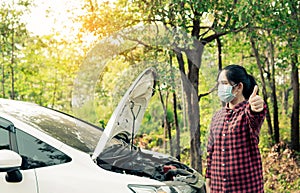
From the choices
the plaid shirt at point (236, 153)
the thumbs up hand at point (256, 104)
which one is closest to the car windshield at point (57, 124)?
the plaid shirt at point (236, 153)

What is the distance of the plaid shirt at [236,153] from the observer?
301 cm

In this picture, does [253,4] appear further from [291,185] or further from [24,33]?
[24,33]

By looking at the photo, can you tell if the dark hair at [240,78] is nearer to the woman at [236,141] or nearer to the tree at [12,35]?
the woman at [236,141]

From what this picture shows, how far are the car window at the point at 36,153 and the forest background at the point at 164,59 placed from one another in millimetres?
752

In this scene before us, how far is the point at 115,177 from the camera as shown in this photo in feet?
9.94

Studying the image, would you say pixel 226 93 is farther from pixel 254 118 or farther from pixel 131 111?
pixel 131 111

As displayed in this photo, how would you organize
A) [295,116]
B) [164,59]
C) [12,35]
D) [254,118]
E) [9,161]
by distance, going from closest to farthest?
1. [9,161]
2. [254,118]
3. [164,59]
4. [12,35]
5. [295,116]

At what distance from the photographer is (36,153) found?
306cm

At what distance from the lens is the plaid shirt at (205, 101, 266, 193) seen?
301cm

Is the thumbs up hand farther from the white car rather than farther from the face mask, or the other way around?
the white car

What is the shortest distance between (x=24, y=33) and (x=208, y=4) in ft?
18.2

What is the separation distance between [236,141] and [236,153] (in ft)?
0.29

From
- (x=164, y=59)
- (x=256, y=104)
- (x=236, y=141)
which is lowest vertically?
(x=236, y=141)

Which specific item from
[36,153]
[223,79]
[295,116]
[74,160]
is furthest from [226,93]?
[295,116]
